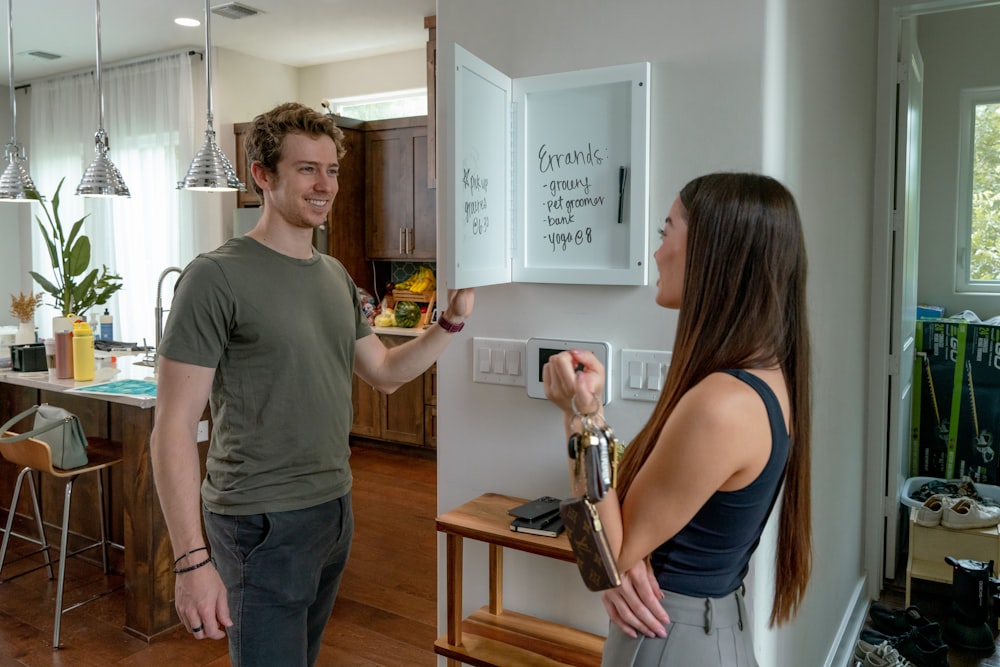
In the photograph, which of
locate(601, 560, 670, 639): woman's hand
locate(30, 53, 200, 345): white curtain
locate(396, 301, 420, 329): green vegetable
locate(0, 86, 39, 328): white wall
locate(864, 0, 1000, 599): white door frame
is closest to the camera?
locate(601, 560, 670, 639): woman's hand

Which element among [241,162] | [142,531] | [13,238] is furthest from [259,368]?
[13,238]

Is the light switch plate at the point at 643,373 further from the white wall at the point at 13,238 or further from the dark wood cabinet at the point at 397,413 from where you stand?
the white wall at the point at 13,238

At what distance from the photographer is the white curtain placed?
6.15 metres

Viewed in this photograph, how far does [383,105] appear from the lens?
20.3 ft

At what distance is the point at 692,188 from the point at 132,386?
2583mm

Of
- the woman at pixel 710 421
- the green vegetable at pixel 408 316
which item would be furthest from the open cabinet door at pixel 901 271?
the green vegetable at pixel 408 316

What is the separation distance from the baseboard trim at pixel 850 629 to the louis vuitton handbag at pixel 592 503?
1839mm

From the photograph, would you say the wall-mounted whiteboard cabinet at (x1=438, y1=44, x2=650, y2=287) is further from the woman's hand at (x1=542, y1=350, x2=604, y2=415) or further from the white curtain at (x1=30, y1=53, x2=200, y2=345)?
the white curtain at (x1=30, y1=53, x2=200, y2=345)

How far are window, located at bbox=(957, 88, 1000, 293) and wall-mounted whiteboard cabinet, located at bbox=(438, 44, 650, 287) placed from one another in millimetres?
3757

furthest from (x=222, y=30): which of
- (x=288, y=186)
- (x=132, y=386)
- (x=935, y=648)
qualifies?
(x=935, y=648)

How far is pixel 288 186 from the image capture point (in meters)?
1.67

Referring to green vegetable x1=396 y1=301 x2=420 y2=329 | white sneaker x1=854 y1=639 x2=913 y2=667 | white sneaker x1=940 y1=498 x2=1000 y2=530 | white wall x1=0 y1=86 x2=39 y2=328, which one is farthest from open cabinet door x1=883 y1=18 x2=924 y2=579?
white wall x1=0 y1=86 x2=39 y2=328

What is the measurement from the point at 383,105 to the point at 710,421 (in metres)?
5.61

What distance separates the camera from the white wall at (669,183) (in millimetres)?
1708
